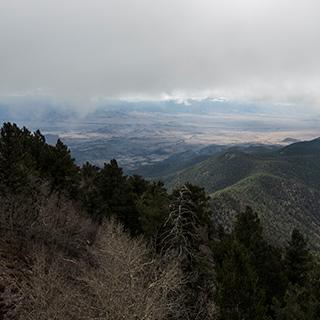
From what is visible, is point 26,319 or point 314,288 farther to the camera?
point 314,288

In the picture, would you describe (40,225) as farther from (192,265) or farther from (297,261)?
(297,261)

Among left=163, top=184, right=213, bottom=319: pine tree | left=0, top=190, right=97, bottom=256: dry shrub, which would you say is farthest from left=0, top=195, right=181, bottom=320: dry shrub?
left=163, top=184, right=213, bottom=319: pine tree

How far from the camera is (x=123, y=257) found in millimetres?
A: 17953

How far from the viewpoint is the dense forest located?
54.7ft

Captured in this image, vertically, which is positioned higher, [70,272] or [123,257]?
[123,257]

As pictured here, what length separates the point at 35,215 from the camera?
31.2 m

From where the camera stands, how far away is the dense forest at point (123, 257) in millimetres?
16672

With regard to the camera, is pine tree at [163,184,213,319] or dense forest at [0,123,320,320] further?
pine tree at [163,184,213,319]

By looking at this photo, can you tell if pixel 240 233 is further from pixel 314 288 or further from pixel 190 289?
pixel 190 289

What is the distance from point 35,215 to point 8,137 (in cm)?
1099

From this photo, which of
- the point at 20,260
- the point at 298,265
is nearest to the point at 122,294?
the point at 20,260

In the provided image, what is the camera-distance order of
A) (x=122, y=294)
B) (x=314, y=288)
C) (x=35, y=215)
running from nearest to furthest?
(x=122, y=294)
(x=314, y=288)
(x=35, y=215)

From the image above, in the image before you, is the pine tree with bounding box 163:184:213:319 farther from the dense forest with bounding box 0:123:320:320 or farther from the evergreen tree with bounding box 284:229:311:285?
the evergreen tree with bounding box 284:229:311:285

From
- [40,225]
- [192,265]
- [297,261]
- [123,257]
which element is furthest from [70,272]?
[297,261]
